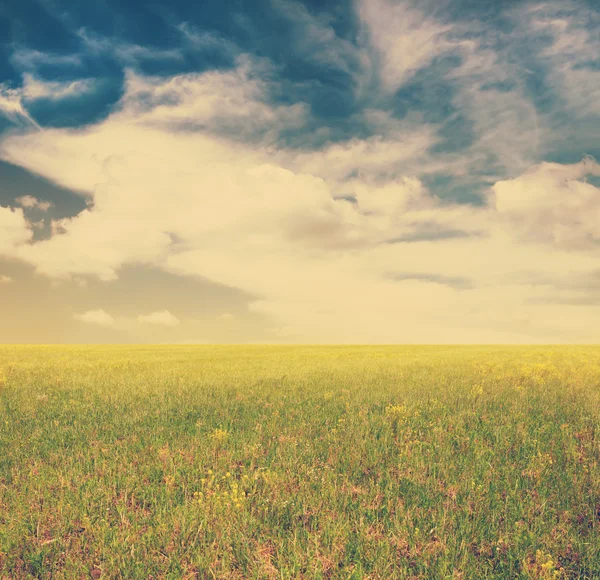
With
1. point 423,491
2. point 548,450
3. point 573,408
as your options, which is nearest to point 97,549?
point 423,491

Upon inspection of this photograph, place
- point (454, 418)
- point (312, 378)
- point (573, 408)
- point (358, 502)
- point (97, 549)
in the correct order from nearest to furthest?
point (97, 549) → point (358, 502) → point (454, 418) → point (573, 408) → point (312, 378)

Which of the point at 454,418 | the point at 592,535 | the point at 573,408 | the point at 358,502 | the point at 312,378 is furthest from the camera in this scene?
the point at 312,378

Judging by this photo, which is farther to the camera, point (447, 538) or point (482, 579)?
point (447, 538)

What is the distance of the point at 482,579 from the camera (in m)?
4.29

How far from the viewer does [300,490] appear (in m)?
5.91

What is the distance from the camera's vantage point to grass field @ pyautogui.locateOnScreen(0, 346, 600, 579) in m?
4.54

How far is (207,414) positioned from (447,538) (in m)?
6.70

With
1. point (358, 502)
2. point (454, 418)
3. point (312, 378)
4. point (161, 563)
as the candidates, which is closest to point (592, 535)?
point (358, 502)

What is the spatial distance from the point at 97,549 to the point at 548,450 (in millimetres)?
7816

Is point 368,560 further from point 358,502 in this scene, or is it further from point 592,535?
point 592,535

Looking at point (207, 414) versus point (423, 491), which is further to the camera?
point (207, 414)

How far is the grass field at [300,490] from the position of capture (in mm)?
4535

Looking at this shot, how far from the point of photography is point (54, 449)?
7703 millimetres

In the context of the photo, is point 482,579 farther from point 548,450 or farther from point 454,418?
point 454,418
